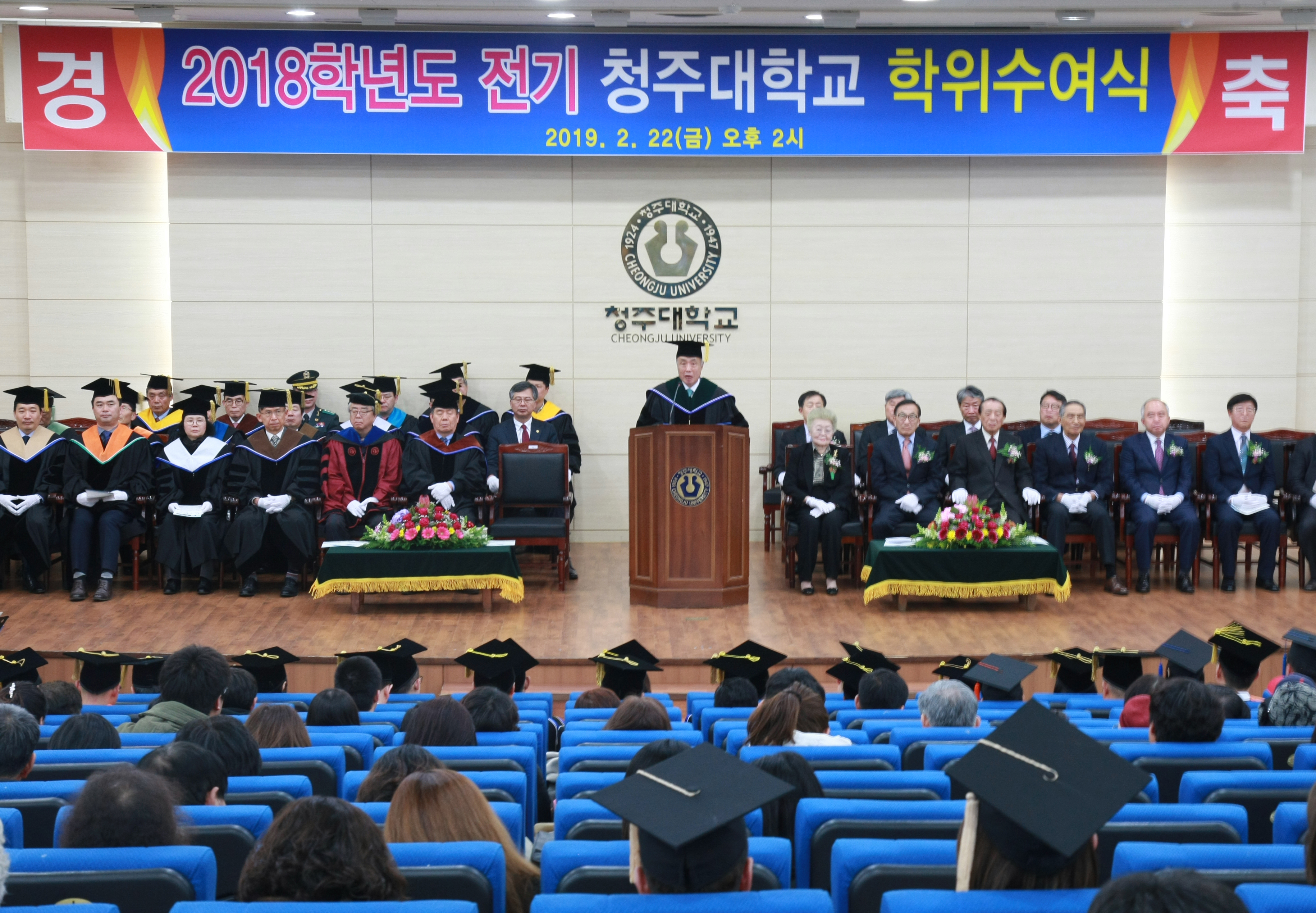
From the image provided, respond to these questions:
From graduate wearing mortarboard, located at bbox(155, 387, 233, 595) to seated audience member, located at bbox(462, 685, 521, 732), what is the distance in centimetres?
510

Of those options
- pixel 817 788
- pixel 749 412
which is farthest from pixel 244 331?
pixel 817 788

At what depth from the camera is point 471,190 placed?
35.6 ft

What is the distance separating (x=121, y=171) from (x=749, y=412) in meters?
5.83

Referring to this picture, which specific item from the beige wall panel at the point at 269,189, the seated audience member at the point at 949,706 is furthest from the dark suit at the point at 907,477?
the beige wall panel at the point at 269,189

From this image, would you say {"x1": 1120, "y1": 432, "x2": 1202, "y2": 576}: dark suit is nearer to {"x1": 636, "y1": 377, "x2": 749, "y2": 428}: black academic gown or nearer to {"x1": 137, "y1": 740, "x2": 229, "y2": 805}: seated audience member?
{"x1": 636, "y1": 377, "x2": 749, "y2": 428}: black academic gown

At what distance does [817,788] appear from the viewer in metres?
2.82

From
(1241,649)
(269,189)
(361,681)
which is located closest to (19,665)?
(361,681)

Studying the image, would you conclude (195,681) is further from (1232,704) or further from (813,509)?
(813,509)

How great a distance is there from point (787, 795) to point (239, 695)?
249 centimetres

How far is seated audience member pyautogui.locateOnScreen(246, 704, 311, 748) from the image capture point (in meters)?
3.57

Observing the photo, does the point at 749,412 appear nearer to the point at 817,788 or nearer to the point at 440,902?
the point at 817,788

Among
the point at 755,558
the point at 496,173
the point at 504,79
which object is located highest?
the point at 504,79

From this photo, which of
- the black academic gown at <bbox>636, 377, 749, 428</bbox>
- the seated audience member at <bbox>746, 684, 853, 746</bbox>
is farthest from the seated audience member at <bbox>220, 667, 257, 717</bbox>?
the black academic gown at <bbox>636, 377, 749, 428</bbox>

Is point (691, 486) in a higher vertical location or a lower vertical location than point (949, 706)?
higher
